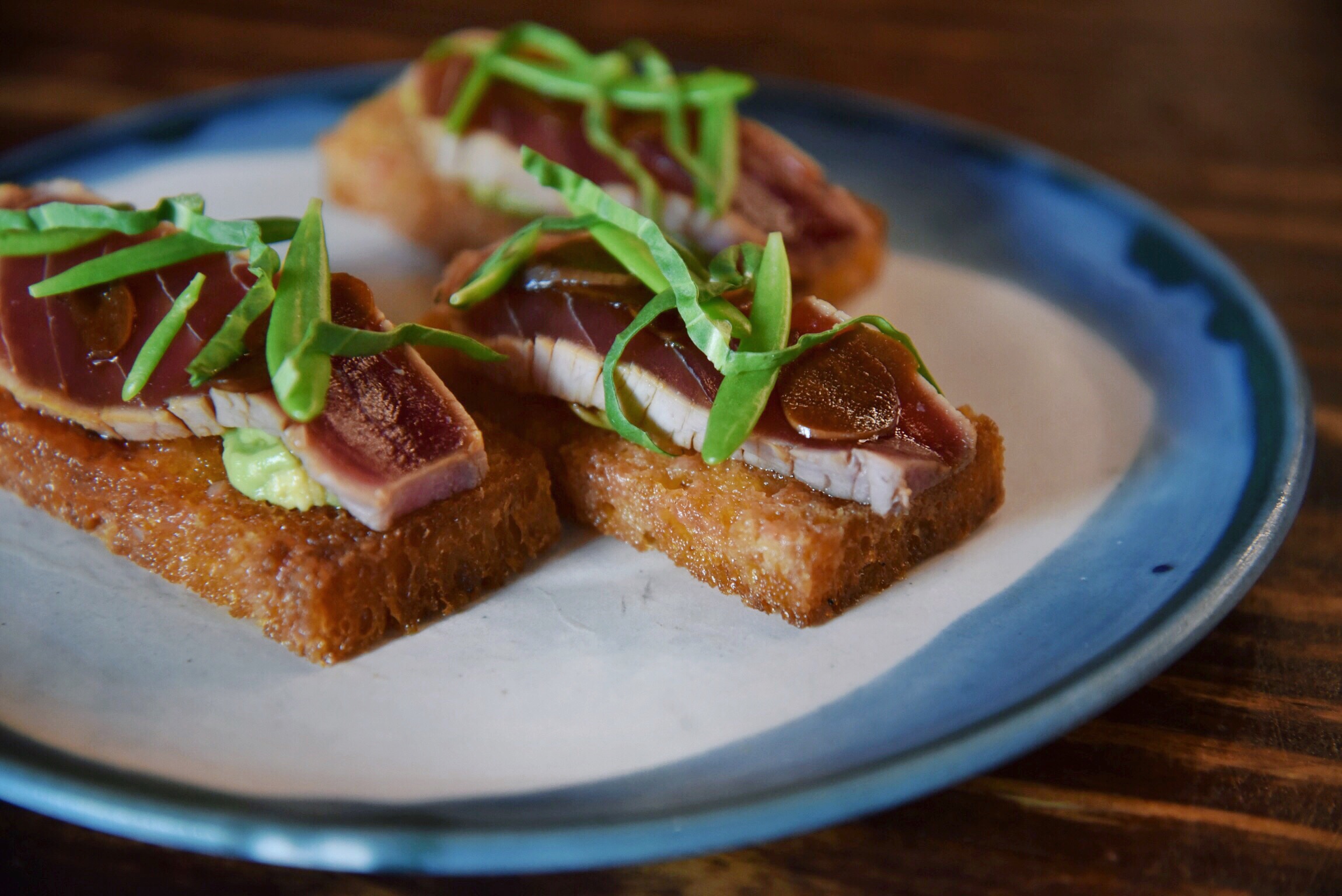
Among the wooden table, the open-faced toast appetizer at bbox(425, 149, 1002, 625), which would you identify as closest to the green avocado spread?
the open-faced toast appetizer at bbox(425, 149, 1002, 625)

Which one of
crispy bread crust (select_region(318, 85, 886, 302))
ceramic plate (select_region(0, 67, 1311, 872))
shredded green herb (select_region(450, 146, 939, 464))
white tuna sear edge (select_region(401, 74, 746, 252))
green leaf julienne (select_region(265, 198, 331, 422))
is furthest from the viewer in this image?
crispy bread crust (select_region(318, 85, 886, 302))

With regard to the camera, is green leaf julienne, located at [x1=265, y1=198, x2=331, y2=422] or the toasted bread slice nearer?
green leaf julienne, located at [x1=265, y1=198, x2=331, y2=422]

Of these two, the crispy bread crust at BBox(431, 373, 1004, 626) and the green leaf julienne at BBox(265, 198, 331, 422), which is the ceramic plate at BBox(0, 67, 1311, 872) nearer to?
the crispy bread crust at BBox(431, 373, 1004, 626)

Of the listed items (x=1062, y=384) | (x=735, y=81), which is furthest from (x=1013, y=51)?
(x=1062, y=384)

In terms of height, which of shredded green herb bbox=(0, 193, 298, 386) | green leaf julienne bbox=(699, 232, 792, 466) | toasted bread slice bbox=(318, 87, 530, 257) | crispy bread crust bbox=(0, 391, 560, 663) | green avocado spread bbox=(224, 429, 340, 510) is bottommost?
crispy bread crust bbox=(0, 391, 560, 663)

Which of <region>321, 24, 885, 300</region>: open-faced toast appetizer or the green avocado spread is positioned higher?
<region>321, 24, 885, 300</region>: open-faced toast appetizer

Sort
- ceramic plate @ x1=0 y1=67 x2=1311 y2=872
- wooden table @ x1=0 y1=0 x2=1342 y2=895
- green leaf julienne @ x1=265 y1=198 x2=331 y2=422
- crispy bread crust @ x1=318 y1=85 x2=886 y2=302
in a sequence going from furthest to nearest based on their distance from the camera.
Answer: crispy bread crust @ x1=318 y1=85 x2=886 y2=302 < green leaf julienne @ x1=265 y1=198 x2=331 y2=422 < wooden table @ x1=0 y1=0 x2=1342 y2=895 < ceramic plate @ x1=0 y1=67 x2=1311 y2=872

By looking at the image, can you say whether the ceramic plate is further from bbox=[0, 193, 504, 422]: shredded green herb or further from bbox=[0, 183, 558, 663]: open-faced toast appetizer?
bbox=[0, 193, 504, 422]: shredded green herb
